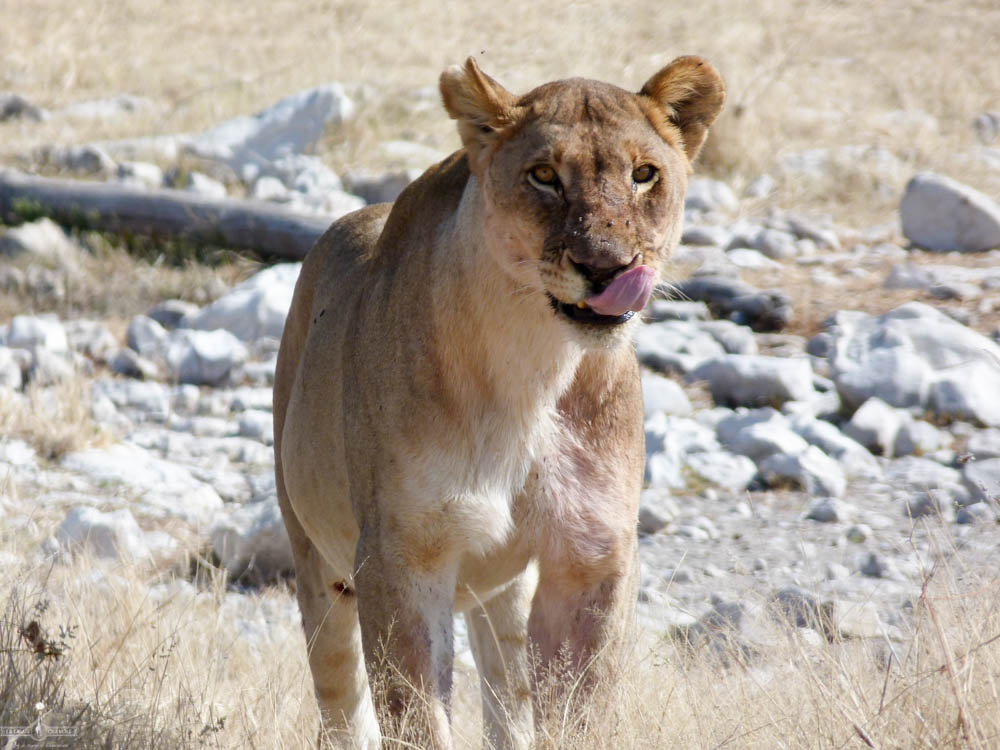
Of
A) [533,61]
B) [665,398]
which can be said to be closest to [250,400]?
[665,398]

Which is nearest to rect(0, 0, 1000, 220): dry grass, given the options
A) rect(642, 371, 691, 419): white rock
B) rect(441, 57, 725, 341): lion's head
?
rect(642, 371, 691, 419): white rock

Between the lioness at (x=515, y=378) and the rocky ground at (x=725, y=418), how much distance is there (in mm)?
860

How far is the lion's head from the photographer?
2947mm

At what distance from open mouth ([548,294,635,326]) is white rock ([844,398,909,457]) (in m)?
4.54

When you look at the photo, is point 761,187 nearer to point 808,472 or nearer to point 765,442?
point 765,442

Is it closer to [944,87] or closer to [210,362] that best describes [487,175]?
[210,362]

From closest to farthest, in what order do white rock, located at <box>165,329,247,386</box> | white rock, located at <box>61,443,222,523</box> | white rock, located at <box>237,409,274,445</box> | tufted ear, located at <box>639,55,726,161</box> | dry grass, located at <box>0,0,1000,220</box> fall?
tufted ear, located at <box>639,55,726,161</box>
white rock, located at <box>61,443,222,523</box>
white rock, located at <box>237,409,274,445</box>
white rock, located at <box>165,329,247,386</box>
dry grass, located at <box>0,0,1000,220</box>

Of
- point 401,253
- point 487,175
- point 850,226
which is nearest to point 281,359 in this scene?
point 401,253

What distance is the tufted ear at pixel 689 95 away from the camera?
3.38 metres

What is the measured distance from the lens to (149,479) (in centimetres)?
687

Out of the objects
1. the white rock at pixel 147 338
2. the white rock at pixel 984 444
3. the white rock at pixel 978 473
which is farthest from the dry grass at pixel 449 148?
the white rock at pixel 984 444

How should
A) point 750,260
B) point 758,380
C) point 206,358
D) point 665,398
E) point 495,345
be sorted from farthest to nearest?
point 750,260 < point 206,358 < point 758,380 < point 665,398 < point 495,345

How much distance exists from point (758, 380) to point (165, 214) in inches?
213

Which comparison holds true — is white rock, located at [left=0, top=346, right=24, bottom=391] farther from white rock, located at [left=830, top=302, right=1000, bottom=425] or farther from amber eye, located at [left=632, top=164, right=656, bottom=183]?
amber eye, located at [left=632, top=164, right=656, bottom=183]
